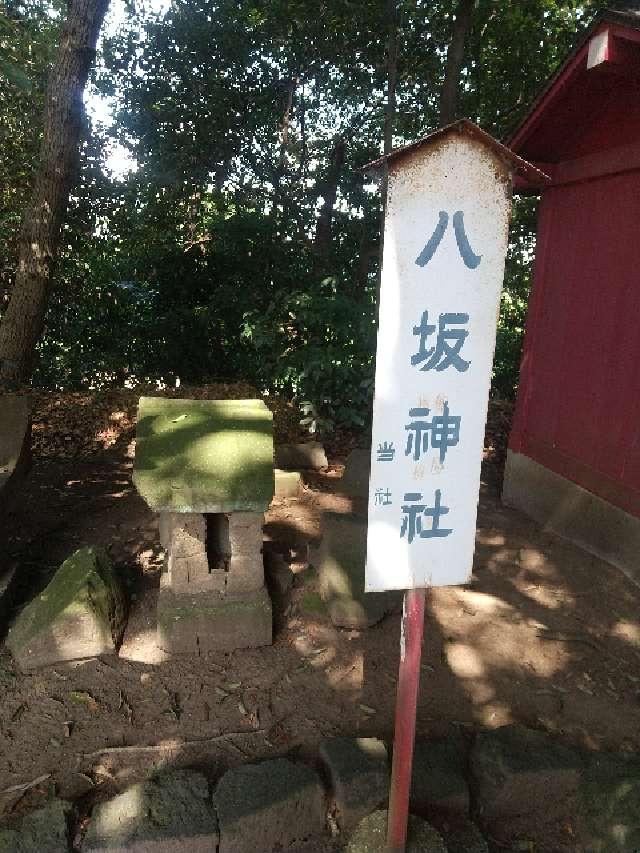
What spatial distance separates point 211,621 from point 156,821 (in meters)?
1.13

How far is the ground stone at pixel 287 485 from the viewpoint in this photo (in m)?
5.88

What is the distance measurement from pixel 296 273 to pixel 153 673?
20.6 ft

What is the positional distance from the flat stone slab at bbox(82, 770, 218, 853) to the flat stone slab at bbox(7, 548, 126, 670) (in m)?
1.03

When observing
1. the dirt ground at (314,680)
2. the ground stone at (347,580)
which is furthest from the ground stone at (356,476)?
the ground stone at (347,580)

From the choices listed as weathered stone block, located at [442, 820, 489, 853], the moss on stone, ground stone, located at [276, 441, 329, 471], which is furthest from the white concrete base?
the moss on stone

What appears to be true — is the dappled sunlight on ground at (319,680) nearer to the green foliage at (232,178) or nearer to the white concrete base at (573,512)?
the white concrete base at (573,512)

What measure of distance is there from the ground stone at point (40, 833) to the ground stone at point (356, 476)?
387 centimetres

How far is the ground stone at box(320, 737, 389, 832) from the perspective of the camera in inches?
95.1

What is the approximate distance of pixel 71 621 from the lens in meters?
3.28

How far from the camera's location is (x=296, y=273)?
8.48m

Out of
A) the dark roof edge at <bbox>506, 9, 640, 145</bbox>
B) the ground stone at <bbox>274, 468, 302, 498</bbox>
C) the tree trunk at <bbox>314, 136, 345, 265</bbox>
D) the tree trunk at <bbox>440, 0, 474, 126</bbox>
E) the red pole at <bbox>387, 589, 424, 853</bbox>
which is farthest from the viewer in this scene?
the tree trunk at <bbox>314, 136, 345, 265</bbox>

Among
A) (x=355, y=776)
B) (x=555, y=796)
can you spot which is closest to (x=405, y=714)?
(x=355, y=776)

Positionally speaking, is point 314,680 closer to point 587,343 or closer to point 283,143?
point 587,343

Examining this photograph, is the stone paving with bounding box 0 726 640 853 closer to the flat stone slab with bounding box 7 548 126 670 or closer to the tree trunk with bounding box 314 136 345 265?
the flat stone slab with bounding box 7 548 126 670
